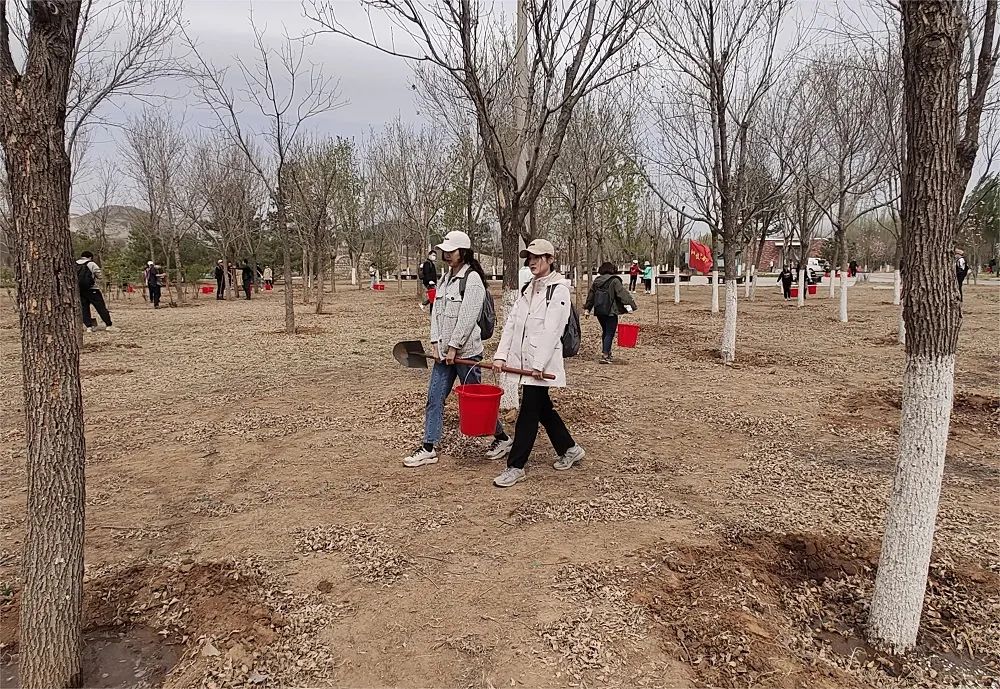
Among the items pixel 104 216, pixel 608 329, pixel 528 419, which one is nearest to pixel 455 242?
pixel 528 419

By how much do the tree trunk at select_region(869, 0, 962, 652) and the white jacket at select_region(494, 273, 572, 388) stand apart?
1964mm

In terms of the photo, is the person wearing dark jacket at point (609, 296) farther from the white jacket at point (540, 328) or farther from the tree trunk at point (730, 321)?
the white jacket at point (540, 328)

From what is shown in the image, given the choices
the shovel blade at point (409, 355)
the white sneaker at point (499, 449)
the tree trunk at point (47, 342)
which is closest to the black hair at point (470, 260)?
the shovel blade at point (409, 355)

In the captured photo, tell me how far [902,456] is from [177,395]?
266 inches

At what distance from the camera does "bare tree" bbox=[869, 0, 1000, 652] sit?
2.22 meters

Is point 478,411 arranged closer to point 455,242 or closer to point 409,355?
point 409,355

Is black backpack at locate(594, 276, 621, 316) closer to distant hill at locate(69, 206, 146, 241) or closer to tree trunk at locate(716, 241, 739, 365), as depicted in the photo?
tree trunk at locate(716, 241, 739, 365)

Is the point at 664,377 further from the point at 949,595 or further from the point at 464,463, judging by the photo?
the point at 949,595

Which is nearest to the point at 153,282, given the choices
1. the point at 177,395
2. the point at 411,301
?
the point at 411,301

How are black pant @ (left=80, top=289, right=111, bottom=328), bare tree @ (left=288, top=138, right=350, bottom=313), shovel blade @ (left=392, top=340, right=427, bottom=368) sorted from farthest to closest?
bare tree @ (left=288, top=138, right=350, bottom=313)
black pant @ (left=80, top=289, right=111, bottom=328)
shovel blade @ (left=392, top=340, right=427, bottom=368)

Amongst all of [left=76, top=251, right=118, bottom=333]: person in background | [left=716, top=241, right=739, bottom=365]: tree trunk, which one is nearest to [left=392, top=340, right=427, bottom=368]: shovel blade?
[left=716, top=241, right=739, bottom=365]: tree trunk

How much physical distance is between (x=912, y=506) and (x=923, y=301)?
2.69 ft

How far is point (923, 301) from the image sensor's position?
91.4 inches

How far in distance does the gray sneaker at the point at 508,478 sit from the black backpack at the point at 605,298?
4.48 meters
